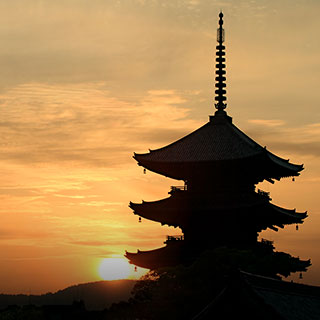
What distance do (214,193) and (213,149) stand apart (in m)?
3.16

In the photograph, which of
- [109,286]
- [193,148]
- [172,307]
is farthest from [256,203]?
[109,286]

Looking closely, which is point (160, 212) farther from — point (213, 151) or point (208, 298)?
point (208, 298)

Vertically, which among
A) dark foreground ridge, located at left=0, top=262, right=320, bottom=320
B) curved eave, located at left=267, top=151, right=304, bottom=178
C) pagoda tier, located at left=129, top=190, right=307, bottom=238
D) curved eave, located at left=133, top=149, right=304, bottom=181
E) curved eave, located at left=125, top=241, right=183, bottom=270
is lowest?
dark foreground ridge, located at left=0, top=262, right=320, bottom=320

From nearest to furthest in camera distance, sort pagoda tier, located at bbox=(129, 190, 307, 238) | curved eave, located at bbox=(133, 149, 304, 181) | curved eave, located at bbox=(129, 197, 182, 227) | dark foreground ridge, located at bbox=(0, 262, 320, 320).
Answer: dark foreground ridge, located at bbox=(0, 262, 320, 320) < pagoda tier, located at bbox=(129, 190, 307, 238) < curved eave, located at bbox=(133, 149, 304, 181) < curved eave, located at bbox=(129, 197, 182, 227)

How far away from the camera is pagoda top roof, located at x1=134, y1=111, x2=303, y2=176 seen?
48750 millimetres

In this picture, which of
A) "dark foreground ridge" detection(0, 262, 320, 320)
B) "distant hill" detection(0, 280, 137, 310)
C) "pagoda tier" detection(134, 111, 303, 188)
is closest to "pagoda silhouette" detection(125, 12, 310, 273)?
"pagoda tier" detection(134, 111, 303, 188)

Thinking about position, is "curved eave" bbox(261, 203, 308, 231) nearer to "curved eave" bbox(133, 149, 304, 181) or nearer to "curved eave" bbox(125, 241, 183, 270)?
"curved eave" bbox(133, 149, 304, 181)

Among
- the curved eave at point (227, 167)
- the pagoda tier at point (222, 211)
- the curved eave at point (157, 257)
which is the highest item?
the curved eave at point (227, 167)

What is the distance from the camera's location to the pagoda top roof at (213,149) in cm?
4875

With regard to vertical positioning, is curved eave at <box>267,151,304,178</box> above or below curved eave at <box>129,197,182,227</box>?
above

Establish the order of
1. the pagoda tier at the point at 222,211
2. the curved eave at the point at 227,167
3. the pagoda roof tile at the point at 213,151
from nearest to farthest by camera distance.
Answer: the pagoda tier at the point at 222,211 < the curved eave at the point at 227,167 < the pagoda roof tile at the point at 213,151

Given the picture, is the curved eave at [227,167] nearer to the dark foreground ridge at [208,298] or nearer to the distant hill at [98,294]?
the dark foreground ridge at [208,298]

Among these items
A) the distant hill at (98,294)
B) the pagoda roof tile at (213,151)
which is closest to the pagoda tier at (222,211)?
the pagoda roof tile at (213,151)

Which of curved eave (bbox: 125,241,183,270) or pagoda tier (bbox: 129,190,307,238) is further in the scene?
curved eave (bbox: 125,241,183,270)
